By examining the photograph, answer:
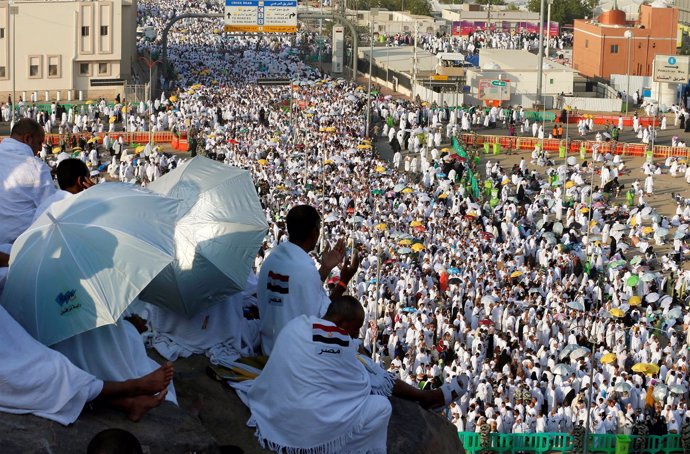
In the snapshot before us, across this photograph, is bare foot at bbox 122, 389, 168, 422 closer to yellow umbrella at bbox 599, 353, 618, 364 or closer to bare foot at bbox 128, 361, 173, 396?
bare foot at bbox 128, 361, 173, 396

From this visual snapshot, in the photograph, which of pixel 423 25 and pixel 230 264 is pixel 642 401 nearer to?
pixel 230 264

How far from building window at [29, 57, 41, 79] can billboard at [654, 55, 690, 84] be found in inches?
851

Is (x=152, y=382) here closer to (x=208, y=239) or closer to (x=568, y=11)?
(x=208, y=239)

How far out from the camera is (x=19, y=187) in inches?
334

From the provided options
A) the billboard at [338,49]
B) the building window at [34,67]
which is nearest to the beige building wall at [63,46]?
the building window at [34,67]

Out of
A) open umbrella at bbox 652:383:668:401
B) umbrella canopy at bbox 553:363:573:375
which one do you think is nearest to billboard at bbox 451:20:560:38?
umbrella canopy at bbox 553:363:573:375

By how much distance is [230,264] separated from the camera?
797cm

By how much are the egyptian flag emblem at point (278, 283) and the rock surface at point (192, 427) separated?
592 mm

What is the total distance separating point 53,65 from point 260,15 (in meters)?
7.56

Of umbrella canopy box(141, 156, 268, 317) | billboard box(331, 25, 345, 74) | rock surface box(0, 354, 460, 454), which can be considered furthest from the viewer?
billboard box(331, 25, 345, 74)

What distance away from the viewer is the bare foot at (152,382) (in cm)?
636

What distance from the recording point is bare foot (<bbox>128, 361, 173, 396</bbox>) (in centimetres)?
636

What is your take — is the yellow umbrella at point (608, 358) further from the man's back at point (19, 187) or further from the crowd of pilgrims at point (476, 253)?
the man's back at point (19, 187)

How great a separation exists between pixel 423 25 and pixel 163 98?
36841 millimetres
